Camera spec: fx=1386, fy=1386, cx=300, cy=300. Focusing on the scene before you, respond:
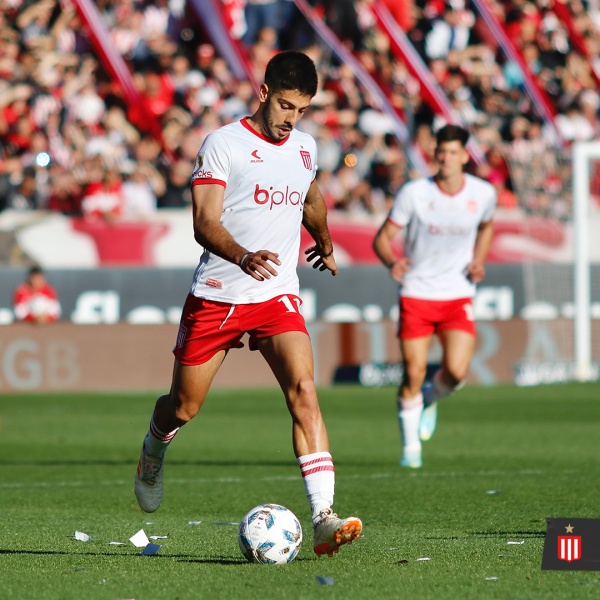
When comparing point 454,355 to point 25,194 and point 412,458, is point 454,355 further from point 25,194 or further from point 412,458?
point 25,194

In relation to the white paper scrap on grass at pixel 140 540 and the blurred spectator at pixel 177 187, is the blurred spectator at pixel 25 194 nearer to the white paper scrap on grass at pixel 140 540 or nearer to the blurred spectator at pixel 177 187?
the blurred spectator at pixel 177 187

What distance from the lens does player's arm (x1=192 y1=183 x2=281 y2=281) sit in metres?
5.98

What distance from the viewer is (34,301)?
61.4ft

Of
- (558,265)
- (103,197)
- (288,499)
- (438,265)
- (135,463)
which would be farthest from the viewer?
(558,265)

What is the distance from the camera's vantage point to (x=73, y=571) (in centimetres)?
593

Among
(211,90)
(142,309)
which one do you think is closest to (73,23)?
(211,90)

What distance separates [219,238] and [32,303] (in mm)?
12841

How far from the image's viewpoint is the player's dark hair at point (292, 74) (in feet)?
21.0

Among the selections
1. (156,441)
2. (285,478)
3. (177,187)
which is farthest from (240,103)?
(156,441)

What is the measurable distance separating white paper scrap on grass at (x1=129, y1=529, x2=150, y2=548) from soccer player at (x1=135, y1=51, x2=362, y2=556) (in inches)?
23.6

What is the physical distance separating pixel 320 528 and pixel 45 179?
13.8 m

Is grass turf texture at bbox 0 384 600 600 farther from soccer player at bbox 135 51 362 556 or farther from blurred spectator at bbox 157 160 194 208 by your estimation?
blurred spectator at bbox 157 160 194 208

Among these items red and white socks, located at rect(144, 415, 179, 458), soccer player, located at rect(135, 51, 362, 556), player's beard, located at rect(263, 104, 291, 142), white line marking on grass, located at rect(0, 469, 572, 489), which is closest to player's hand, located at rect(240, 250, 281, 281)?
soccer player, located at rect(135, 51, 362, 556)

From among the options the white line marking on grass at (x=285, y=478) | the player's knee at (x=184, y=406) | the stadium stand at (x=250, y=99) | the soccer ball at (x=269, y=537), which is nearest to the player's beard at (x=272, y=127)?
the player's knee at (x=184, y=406)
